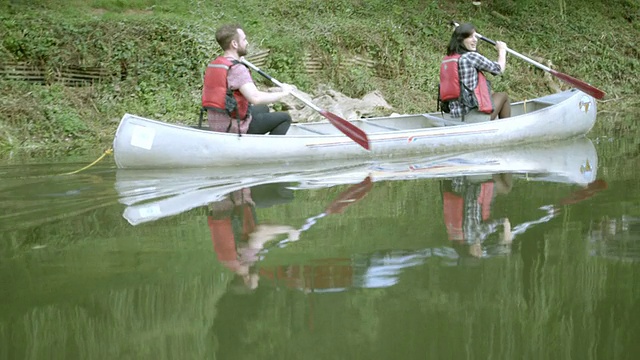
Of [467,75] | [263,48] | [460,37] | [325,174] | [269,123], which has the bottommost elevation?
[325,174]

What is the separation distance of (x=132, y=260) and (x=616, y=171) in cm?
431

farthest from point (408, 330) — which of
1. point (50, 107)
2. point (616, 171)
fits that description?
point (50, 107)

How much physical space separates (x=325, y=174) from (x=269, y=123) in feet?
3.13

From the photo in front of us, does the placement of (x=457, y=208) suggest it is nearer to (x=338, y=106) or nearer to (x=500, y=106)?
(x=500, y=106)

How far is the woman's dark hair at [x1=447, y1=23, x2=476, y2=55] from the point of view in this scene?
337 inches

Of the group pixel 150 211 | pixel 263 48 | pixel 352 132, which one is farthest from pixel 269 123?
pixel 263 48

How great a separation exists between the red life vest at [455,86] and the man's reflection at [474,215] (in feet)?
6.47

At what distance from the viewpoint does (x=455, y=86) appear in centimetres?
885

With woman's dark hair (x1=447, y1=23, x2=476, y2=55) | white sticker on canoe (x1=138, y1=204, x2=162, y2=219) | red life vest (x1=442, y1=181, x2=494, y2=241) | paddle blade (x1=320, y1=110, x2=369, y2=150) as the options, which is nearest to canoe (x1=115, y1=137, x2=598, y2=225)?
white sticker on canoe (x1=138, y1=204, x2=162, y2=219)

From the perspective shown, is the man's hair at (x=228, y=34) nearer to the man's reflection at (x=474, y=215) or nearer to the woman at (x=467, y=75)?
the man's reflection at (x=474, y=215)

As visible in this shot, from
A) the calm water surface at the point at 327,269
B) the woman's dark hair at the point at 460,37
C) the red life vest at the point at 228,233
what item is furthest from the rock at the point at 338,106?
the red life vest at the point at 228,233

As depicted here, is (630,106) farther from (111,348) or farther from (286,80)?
(111,348)

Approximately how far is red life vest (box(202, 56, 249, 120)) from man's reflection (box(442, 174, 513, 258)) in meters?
2.08

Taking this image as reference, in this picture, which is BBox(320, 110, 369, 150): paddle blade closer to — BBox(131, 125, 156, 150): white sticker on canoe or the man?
the man
